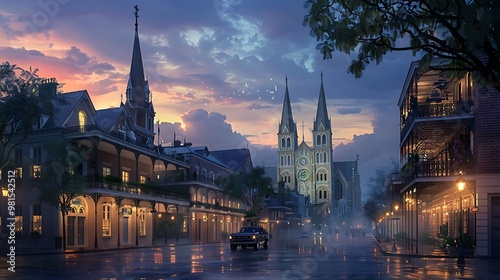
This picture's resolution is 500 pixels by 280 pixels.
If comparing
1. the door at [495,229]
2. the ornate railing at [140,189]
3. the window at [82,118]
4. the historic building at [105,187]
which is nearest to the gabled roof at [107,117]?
the historic building at [105,187]

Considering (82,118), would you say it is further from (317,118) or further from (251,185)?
(317,118)

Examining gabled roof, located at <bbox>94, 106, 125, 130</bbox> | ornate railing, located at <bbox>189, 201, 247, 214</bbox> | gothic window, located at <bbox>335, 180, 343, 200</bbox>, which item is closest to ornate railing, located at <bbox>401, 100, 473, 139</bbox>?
gabled roof, located at <bbox>94, 106, 125, 130</bbox>

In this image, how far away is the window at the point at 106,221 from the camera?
49594mm

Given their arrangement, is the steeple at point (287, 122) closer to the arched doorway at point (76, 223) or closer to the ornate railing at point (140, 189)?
the ornate railing at point (140, 189)

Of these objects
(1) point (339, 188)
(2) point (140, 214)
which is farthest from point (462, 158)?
(1) point (339, 188)

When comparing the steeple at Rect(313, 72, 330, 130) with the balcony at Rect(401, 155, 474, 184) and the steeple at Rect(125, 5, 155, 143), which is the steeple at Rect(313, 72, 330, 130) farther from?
the balcony at Rect(401, 155, 474, 184)

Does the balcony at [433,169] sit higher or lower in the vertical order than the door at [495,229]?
higher

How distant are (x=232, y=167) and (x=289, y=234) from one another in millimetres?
35432

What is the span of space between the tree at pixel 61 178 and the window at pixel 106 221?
8.27 meters

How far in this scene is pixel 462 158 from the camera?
30.0m

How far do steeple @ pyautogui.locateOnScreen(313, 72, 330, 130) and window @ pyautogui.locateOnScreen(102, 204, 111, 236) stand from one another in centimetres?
13328

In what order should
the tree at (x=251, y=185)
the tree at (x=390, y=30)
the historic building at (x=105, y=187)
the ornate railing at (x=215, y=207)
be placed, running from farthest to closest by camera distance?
the tree at (x=251, y=185) → the ornate railing at (x=215, y=207) → the historic building at (x=105, y=187) → the tree at (x=390, y=30)

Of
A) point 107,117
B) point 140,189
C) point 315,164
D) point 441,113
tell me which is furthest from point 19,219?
point 315,164

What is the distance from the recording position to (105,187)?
4678 cm
